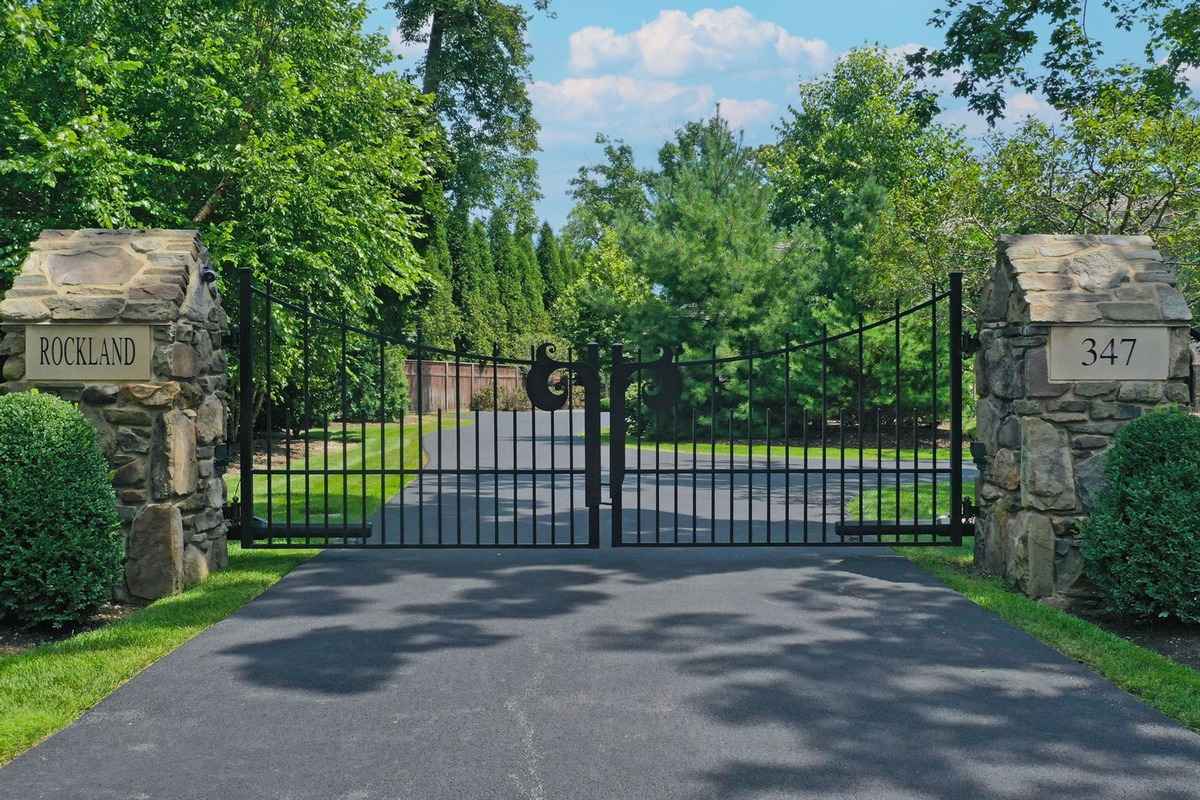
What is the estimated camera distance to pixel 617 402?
833 centimetres

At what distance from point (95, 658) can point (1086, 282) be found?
6.68 m

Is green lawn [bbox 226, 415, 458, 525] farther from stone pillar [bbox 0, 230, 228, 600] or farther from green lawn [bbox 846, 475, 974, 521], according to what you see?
green lawn [bbox 846, 475, 974, 521]

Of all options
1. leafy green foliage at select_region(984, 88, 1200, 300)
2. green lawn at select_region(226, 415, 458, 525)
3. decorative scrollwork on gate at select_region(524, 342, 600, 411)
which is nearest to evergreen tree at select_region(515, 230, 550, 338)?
green lawn at select_region(226, 415, 458, 525)

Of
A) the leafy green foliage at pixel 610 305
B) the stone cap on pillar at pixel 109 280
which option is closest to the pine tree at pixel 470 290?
the leafy green foliage at pixel 610 305

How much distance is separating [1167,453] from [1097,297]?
1.28 metres

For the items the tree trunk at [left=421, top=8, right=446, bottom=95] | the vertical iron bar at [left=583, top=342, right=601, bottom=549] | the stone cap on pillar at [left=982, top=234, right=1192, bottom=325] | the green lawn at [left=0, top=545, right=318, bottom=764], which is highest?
the tree trunk at [left=421, top=8, right=446, bottom=95]

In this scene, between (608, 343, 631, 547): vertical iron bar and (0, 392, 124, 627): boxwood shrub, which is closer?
(0, 392, 124, 627): boxwood shrub

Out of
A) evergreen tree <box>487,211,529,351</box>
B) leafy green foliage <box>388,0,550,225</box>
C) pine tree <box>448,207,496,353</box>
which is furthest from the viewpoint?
evergreen tree <box>487,211,529,351</box>

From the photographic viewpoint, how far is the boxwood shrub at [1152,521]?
20.2 feet

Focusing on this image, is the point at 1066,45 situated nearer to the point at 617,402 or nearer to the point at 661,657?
the point at 617,402

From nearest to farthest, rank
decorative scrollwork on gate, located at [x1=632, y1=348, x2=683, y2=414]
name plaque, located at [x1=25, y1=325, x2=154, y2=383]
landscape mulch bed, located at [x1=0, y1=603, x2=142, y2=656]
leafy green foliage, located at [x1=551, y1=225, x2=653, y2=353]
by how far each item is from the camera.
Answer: landscape mulch bed, located at [x1=0, y1=603, x2=142, y2=656] → name plaque, located at [x1=25, y1=325, x2=154, y2=383] → decorative scrollwork on gate, located at [x1=632, y1=348, x2=683, y2=414] → leafy green foliage, located at [x1=551, y1=225, x2=653, y2=353]

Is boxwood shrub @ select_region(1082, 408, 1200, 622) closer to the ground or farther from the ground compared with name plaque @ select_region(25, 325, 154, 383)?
closer to the ground

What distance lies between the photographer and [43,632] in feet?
21.0

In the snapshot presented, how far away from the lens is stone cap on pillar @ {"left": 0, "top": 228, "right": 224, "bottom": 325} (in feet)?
23.0
